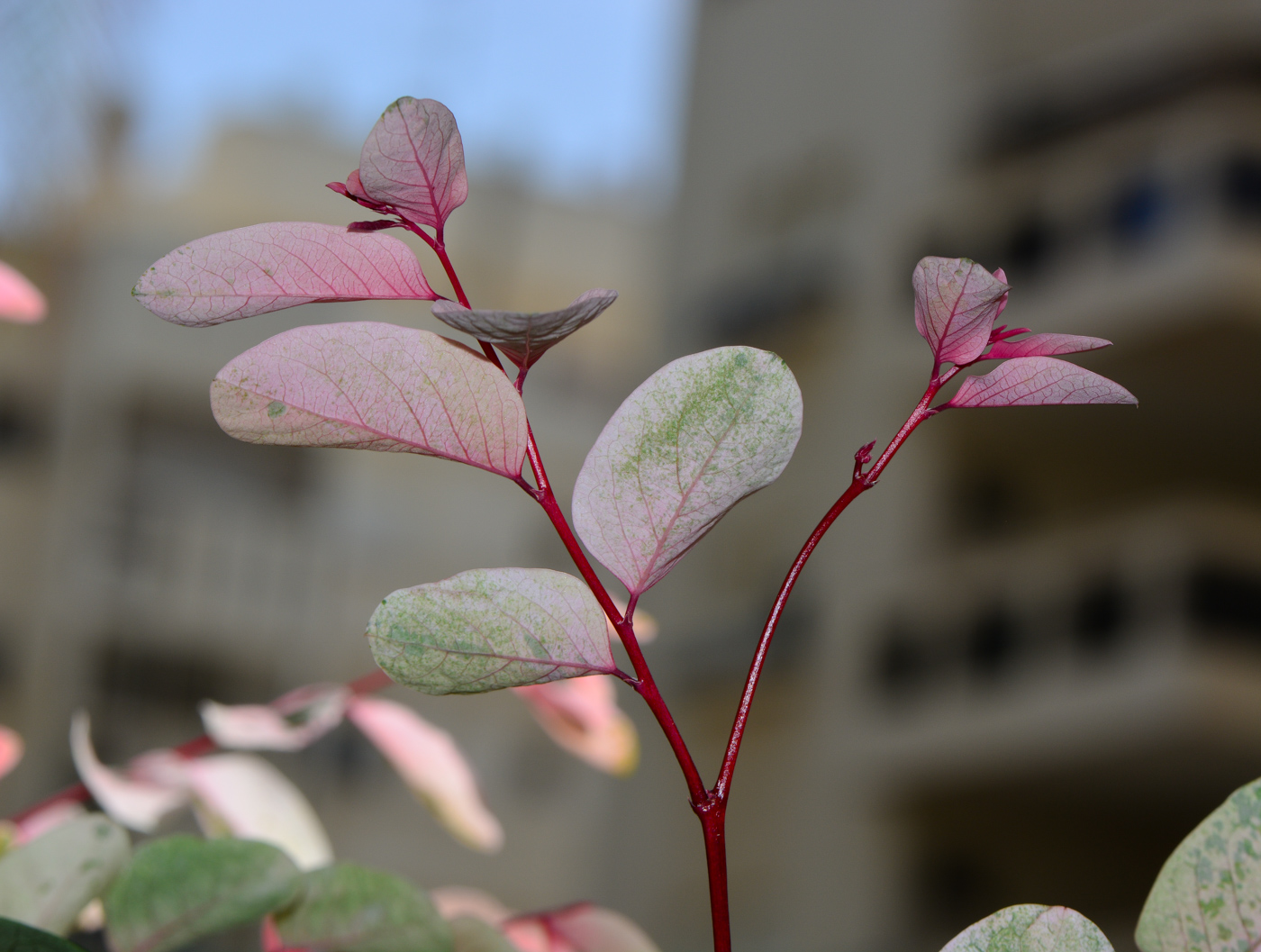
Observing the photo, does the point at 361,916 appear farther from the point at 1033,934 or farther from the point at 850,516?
the point at 850,516

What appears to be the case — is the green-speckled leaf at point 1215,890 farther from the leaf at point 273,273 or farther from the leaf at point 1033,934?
the leaf at point 273,273

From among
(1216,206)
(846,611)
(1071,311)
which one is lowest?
(846,611)

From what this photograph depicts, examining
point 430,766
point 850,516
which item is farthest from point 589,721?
point 850,516

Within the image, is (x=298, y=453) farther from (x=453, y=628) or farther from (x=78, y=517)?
(x=453, y=628)

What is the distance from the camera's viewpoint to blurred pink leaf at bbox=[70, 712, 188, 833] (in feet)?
1.11

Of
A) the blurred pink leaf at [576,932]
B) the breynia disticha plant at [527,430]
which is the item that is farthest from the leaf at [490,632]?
the blurred pink leaf at [576,932]

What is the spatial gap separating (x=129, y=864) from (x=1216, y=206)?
371 cm

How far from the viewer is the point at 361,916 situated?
0.28 meters

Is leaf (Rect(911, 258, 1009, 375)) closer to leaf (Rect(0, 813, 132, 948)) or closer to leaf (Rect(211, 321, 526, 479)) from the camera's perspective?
leaf (Rect(211, 321, 526, 479))

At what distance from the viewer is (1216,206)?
11.7 ft

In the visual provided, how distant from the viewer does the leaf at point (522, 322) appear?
0.21 metres

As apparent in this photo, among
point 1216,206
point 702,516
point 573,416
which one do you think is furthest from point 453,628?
point 573,416

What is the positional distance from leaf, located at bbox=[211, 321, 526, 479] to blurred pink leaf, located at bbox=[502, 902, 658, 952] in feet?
0.48

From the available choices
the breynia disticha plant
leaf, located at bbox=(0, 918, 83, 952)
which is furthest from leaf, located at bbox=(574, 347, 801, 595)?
leaf, located at bbox=(0, 918, 83, 952)
